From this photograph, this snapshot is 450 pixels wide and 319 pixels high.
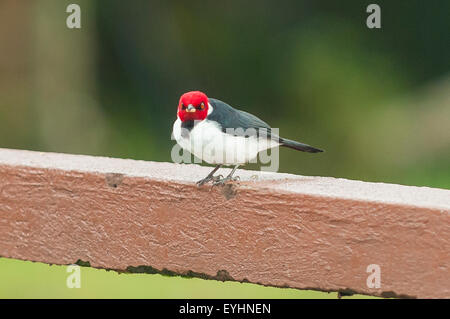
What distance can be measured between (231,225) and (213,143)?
237mm

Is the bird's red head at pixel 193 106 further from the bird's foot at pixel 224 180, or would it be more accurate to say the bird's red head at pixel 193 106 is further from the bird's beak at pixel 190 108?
the bird's foot at pixel 224 180

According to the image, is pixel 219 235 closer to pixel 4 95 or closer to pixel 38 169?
pixel 38 169

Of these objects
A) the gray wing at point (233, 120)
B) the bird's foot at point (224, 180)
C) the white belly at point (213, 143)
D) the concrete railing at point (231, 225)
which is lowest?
the concrete railing at point (231, 225)

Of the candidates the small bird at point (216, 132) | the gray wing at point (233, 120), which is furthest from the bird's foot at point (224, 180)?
the gray wing at point (233, 120)

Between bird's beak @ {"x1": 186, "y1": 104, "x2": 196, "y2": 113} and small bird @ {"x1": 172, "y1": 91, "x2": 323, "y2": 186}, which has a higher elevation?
bird's beak @ {"x1": 186, "y1": 104, "x2": 196, "y2": 113}

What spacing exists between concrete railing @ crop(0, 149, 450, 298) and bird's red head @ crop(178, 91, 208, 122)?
7.5 inches

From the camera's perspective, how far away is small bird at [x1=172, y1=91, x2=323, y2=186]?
2426mm

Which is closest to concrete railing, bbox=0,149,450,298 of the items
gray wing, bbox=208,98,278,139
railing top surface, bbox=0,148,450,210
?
railing top surface, bbox=0,148,450,210

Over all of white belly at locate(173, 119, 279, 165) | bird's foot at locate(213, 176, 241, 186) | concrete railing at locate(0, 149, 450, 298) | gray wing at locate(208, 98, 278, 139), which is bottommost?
concrete railing at locate(0, 149, 450, 298)

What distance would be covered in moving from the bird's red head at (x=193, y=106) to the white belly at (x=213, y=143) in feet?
0.08

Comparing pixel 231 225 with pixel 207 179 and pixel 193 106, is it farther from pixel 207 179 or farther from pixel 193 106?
pixel 193 106

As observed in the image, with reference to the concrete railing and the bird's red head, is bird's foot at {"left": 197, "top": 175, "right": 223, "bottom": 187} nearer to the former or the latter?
the concrete railing

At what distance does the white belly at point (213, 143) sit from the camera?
2.43m

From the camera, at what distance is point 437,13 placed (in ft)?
22.5
